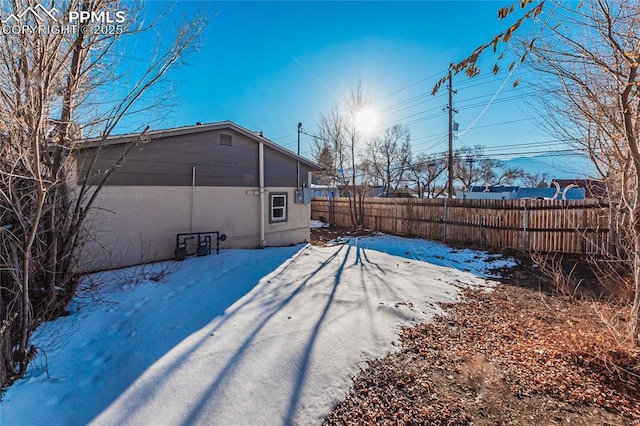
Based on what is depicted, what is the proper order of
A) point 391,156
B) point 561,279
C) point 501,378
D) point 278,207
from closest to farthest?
point 501,378 < point 561,279 < point 278,207 < point 391,156

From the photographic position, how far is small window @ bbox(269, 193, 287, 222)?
967cm

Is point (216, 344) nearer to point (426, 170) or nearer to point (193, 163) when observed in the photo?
point (193, 163)

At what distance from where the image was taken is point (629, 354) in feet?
9.67

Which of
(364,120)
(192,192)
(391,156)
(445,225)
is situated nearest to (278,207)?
(192,192)

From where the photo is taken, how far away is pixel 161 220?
717 centimetres

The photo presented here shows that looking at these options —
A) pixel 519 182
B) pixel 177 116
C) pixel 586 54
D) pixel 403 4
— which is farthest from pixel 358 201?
pixel 519 182

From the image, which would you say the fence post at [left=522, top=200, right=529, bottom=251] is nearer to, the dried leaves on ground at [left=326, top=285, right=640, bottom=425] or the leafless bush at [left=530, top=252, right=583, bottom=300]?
the leafless bush at [left=530, top=252, right=583, bottom=300]

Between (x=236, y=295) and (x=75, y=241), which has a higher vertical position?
(x=75, y=241)

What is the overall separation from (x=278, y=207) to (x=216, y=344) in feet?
22.8

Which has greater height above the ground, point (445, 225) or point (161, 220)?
point (161, 220)

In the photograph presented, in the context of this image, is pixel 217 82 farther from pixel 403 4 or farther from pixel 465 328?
pixel 465 328

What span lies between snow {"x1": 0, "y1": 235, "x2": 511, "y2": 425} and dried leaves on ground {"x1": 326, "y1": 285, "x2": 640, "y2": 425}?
276 millimetres

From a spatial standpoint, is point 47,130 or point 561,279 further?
point 561,279

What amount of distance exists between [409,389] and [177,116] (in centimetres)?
543
